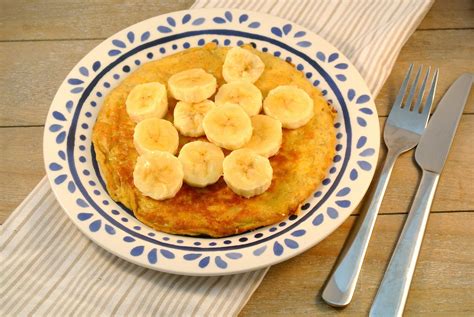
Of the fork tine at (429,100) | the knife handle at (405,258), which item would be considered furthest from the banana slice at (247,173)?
the fork tine at (429,100)

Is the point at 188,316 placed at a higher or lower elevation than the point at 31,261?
lower

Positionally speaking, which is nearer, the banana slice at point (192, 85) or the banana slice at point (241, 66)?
the banana slice at point (192, 85)

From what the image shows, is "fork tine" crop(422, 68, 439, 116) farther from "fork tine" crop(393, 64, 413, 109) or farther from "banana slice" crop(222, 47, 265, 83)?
"banana slice" crop(222, 47, 265, 83)

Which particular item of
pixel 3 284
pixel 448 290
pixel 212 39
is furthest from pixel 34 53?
pixel 448 290

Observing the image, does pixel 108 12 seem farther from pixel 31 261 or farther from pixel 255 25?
pixel 31 261

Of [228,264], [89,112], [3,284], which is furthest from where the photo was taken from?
[89,112]

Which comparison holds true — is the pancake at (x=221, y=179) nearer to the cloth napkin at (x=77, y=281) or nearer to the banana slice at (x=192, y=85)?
the banana slice at (x=192, y=85)


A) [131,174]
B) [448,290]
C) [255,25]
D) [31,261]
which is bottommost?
[448,290]

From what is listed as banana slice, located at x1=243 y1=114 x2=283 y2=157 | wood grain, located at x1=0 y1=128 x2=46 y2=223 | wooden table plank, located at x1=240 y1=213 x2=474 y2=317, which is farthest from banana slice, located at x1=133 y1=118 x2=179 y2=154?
wooden table plank, located at x1=240 y1=213 x2=474 y2=317
